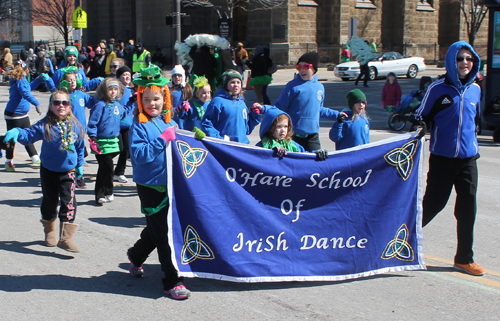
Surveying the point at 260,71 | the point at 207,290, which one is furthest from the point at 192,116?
the point at 260,71

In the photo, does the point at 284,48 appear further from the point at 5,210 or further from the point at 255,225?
the point at 255,225

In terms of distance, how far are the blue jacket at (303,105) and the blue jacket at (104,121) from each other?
84.7 inches

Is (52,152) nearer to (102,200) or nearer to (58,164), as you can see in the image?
(58,164)

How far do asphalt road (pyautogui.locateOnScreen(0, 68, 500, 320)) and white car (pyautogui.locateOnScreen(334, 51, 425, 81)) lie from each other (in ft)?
73.0

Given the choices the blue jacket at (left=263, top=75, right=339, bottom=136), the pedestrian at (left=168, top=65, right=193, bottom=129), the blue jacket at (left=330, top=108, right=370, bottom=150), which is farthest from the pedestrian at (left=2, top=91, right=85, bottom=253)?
the pedestrian at (left=168, top=65, right=193, bottom=129)

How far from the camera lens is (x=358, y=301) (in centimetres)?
439

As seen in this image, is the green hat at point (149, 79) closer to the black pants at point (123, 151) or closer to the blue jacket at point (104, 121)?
the blue jacket at point (104, 121)

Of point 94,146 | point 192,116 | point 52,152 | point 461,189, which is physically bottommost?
point 461,189

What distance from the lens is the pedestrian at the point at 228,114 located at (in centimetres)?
641

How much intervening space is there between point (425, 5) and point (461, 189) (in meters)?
38.7

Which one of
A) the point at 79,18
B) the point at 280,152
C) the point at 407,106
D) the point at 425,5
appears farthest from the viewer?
the point at 425,5

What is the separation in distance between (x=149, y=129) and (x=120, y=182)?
4.59m

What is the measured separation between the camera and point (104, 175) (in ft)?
24.5

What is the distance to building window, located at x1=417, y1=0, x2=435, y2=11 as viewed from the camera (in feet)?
132
